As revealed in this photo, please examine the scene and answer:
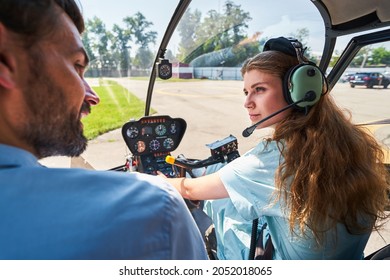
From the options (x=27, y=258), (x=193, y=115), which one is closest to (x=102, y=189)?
(x=27, y=258)

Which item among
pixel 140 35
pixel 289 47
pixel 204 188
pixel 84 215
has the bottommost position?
pixel 204 188

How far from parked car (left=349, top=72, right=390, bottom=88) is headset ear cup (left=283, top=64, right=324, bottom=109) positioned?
6.29ft

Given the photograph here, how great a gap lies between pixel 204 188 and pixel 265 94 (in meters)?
0.48

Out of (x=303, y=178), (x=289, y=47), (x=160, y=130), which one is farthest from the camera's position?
(x=160, y=130)

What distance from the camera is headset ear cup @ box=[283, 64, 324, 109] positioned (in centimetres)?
106

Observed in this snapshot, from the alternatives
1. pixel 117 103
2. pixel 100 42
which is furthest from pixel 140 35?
pixel 117 103

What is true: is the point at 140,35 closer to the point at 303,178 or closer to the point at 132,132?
the point at 132,132

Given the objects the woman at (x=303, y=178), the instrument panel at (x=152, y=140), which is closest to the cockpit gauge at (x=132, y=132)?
the instrument panel at (x=152, y=140)

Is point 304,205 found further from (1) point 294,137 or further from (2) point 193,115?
(2) point 193,115

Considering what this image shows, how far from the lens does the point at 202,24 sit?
284 centimetres

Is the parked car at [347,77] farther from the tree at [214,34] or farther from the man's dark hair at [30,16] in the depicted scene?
the man's dark hair at [30,16]

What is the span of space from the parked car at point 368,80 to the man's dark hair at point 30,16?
2833 mm

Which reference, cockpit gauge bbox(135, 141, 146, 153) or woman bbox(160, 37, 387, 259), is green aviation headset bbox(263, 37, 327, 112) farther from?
cockpit gauge bbox(135, 141, 146, 153)

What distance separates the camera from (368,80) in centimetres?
287
